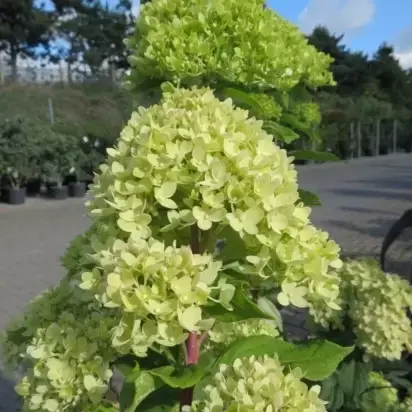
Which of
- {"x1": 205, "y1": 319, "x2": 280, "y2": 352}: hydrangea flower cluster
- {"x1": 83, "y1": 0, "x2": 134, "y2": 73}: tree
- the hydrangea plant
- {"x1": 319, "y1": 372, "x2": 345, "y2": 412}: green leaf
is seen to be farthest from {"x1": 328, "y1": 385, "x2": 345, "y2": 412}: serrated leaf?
{"x1": 83, "y1": 0, "x2": 134, "y2": 73}: tree

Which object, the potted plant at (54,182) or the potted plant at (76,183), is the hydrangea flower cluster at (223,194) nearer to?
the potted plant at (54,182)

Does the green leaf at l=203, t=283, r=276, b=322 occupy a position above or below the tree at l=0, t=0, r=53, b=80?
below

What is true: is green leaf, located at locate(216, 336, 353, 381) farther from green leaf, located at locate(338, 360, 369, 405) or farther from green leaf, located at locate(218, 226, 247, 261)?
green leaf, located at locate(338, 360, 369, 405)

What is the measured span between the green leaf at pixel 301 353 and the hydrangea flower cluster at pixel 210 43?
82 centimetres

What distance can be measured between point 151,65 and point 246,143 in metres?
0.75

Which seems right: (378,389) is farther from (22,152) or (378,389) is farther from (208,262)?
(22,152)

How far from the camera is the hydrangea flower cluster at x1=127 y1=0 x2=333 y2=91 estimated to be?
5.88 feet

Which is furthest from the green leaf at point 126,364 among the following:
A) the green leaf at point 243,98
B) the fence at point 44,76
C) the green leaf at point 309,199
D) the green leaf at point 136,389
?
the fence at point 44,76

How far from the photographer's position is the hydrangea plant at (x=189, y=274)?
1035 mm

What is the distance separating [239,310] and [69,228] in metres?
9.88

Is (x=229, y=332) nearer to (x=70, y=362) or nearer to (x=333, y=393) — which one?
(x=70, y=362)

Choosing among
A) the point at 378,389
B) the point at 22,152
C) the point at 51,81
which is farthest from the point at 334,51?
the point at 378,389

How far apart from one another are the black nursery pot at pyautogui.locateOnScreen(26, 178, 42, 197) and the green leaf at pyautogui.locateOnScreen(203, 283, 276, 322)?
13325 mm

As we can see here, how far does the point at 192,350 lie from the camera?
1246 mm
